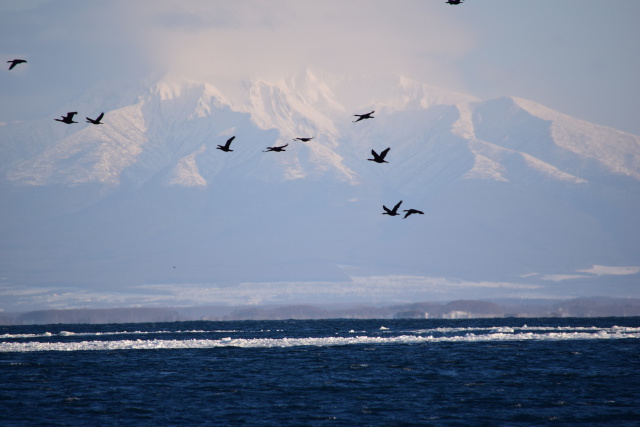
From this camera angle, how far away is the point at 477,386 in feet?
185

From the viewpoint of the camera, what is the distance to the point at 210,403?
168 feet

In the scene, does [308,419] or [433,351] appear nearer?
[308,419]

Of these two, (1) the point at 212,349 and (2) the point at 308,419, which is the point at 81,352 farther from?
(2) the point at 308,419

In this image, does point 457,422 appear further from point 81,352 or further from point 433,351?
point 81,352

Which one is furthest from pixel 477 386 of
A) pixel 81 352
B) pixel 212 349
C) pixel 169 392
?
pixel 81 352

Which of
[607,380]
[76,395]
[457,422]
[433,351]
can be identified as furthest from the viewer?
[433,351]

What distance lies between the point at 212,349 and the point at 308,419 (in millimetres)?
40729

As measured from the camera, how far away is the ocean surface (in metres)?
47.0

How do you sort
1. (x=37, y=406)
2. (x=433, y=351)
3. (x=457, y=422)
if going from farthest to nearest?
(x=433, y=351) → (x=37, y=406) → (x=457, y=422)

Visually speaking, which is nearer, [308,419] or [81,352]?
[308,419]

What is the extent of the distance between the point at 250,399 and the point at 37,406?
1140 centimetres

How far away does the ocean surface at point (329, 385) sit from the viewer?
47.0 m

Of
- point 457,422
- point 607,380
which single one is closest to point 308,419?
point 457,422

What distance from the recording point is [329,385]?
2270 inches
